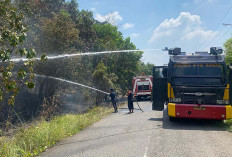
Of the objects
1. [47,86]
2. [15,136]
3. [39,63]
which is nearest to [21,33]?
[15,136]

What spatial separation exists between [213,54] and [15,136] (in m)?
8.57

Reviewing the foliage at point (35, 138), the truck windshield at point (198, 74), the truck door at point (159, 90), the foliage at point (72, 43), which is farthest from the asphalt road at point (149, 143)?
the foliage at point (72, 43)

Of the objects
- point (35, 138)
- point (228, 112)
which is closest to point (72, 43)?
point (35, 138)

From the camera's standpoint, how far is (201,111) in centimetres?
1059

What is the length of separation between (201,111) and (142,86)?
60.7ft

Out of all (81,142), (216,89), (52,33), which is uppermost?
(52,33)

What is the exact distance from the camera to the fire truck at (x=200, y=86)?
10578mm

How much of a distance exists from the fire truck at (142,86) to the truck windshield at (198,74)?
17.6 m

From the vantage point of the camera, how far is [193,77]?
11.0 meters

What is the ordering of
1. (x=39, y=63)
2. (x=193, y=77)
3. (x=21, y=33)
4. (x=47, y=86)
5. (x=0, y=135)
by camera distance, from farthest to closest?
1. (x=47, y=86)
2. (x=39, y=63)
3. (x=193, y=77)
4. (x=0, y=135)
5. (x=21, y=33)

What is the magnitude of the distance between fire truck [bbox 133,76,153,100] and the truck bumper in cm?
1802

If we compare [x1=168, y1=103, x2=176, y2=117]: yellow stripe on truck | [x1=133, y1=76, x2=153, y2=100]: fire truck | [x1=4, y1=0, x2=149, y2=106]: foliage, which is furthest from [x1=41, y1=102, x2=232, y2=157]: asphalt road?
[x1=133, y1=76, x2=153, y2=100]: fire truck

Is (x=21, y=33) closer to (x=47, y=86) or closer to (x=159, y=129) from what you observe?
(x=159, y=129)

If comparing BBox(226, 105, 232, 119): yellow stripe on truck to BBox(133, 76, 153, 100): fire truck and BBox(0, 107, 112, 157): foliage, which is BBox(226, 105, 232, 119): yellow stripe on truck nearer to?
BBox(0, 107, 112, 157): foliage
